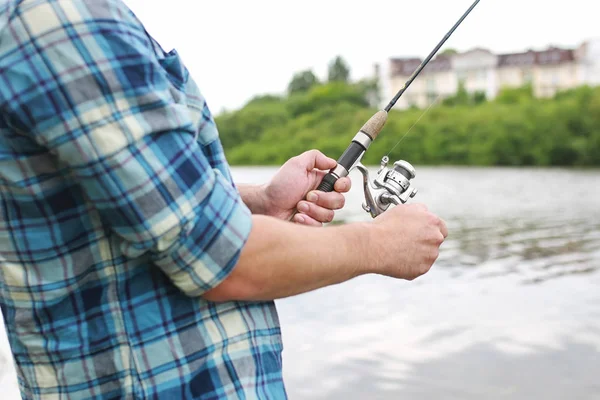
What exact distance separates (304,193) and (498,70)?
5986 cm

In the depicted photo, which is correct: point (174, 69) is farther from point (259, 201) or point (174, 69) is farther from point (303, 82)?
point (303, 82)

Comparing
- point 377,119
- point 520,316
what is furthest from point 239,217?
point 520,316

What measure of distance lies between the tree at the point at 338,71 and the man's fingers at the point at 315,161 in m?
69.7

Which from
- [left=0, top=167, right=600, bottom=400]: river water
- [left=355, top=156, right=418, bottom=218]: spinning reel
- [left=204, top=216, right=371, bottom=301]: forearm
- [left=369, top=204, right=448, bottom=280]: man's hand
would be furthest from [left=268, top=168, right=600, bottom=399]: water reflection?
[left=204, top=216, right=371, bottom=301]: forearm

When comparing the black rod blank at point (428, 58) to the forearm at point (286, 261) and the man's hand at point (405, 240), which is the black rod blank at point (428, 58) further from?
the forearm at point (286, 261)

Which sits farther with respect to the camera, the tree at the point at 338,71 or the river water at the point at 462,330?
the tree at the point at 338,71

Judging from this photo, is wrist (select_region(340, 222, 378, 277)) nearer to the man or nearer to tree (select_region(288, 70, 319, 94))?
the man

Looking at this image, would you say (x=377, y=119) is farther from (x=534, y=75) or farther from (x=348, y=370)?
(x=534, y=75)

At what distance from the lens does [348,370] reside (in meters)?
5.15

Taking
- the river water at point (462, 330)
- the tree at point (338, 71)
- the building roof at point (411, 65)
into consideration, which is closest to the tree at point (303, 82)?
the tree at point (338, 71)

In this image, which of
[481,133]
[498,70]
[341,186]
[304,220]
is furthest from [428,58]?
[498,70]

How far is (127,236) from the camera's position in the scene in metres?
1.06

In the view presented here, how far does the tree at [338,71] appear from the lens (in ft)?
233

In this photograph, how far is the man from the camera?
1.01m
